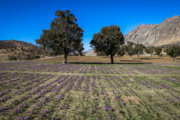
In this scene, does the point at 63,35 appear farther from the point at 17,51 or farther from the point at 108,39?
the point at 17,51

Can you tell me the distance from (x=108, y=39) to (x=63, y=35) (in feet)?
59.6

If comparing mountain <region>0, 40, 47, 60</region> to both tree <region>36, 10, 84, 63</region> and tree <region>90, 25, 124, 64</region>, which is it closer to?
tree <region>36, 10, 84, 63</region>

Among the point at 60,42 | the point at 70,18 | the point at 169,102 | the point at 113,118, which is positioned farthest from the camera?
the point at 70,18

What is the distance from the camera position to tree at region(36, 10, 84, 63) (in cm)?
3759

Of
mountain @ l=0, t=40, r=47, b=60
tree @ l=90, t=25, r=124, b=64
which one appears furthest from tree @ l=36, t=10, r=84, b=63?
mountain @ l=0, t=40, r=47, b=60

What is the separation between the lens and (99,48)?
146ft

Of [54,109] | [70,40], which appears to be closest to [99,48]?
[70,40]

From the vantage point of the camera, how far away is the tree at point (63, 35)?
123 feet

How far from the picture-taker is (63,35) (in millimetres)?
38219

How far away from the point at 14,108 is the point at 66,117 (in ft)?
13.1

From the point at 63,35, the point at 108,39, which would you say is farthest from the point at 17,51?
the point at 108,39

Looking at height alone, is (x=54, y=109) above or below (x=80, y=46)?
below

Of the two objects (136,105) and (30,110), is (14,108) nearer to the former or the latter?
(30,110)

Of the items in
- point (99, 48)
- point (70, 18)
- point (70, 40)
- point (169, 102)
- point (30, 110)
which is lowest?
point (169, 102)
